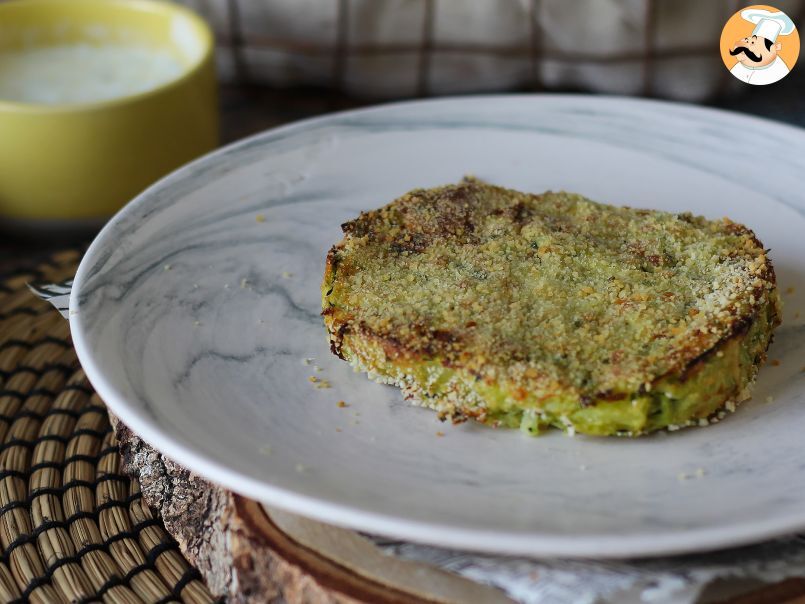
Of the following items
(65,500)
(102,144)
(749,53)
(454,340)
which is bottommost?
(65,500)

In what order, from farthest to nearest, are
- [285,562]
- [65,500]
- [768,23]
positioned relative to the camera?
[768,23] < [65,500] < [285,562]

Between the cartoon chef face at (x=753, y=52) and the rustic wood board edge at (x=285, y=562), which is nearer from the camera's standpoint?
the rustic wood board edge at (x=285, y=562)

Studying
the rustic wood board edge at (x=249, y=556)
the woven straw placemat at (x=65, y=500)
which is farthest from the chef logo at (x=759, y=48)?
the woven straw placemat at (x=65, y=500)

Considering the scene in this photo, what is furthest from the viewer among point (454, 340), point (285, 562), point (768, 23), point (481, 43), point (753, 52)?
point (481, 43)

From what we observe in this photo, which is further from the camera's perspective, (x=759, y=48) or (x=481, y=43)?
(x=481, y=43)

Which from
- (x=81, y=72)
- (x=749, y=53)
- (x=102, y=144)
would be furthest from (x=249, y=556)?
(x=81, y=72)

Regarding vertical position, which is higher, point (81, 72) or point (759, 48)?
point (759, 48)

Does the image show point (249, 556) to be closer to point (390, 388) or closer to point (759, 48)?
point (390, 388)

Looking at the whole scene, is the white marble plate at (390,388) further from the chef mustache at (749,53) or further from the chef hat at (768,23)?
the chef hat at (768,23)

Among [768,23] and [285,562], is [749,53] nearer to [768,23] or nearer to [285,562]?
[768,23]
